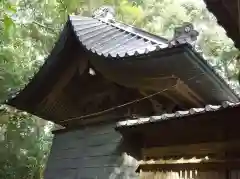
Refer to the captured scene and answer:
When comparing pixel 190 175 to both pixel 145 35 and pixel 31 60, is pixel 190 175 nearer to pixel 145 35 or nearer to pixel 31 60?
pixel 145 35

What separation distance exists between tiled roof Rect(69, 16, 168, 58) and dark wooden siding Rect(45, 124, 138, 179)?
4.57 feet

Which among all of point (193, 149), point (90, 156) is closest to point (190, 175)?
point (193, 149)

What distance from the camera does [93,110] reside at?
724cm

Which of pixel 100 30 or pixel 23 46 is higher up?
pixel 23 46

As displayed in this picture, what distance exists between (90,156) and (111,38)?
7.98 feet

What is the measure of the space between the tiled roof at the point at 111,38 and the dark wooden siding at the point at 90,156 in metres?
1.39

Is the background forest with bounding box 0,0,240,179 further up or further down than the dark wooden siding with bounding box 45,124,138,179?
further up

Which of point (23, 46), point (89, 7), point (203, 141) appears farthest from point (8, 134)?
point (203, 141)

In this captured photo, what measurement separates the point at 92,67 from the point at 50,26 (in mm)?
6225

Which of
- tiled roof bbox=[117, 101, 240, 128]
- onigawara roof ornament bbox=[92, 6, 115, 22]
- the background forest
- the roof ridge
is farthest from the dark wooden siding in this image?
the background forest

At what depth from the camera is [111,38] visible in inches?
305

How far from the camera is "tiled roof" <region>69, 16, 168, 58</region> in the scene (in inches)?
273

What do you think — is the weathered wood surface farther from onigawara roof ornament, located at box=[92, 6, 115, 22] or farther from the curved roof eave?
onigawara roof ornament, located at box=[92, 6, 115, 22]

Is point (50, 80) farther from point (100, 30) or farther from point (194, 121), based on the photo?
point (194, 121)
